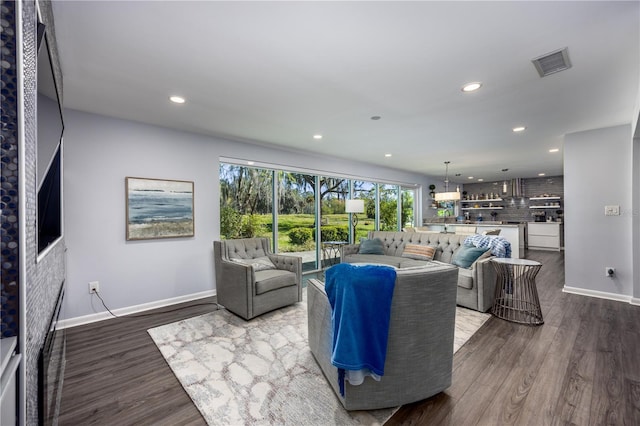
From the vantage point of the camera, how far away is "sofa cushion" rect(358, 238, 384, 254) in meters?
5.27

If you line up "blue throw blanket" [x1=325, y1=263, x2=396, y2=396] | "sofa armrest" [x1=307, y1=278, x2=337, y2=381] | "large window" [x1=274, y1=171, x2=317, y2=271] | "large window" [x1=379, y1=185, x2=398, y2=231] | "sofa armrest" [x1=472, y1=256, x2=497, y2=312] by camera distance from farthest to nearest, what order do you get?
"large window" [x1=379, y1=185, x2=398, y2=231], "large window" [x1=274, y1=171, x2=317, y2=271], "sofa armrest" [x1=472, y1=256, x2=497, y2=312], "sofa armrest" [x1=307, y1=278, x2=337, y2=381], "blue throw blanket" [x1=325, y1=263, x2=396, y2=396]

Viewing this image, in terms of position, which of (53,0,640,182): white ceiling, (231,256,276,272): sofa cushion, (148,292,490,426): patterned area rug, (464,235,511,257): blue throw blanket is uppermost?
(53,0,640,182): white ceiling

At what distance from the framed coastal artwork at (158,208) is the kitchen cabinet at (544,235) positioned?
10171 millimetres

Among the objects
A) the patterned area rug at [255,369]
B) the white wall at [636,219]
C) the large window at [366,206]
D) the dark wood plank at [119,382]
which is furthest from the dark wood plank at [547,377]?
the large window at [366,206]

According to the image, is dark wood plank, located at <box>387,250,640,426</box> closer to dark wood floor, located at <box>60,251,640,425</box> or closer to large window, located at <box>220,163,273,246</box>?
dark wood floor, located at <box>60,251,640,425</box>

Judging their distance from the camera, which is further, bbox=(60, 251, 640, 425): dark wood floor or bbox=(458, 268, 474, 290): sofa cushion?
bbox=(458, 268, 474, 290): sofa cushion

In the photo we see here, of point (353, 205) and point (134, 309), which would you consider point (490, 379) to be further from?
point (353, 205)

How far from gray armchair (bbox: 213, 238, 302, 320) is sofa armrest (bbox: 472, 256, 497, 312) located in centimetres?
225

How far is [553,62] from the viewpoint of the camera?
7.41 ft

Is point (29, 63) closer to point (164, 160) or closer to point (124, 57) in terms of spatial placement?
point (124, 57)

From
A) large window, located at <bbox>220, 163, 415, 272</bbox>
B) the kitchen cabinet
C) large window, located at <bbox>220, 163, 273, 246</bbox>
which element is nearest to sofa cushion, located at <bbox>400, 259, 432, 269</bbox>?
large window, located at <bbox>220, 163, 415, 272</bbox>

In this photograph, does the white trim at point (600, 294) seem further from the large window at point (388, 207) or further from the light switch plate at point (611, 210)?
the large window at point (388, 207)

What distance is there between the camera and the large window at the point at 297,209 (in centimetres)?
488

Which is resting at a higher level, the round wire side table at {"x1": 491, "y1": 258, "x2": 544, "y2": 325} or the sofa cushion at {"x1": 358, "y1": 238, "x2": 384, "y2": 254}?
the sofa cushion at {"x1": 358, "y1": 238, "x2": 384, "y2": 254}
